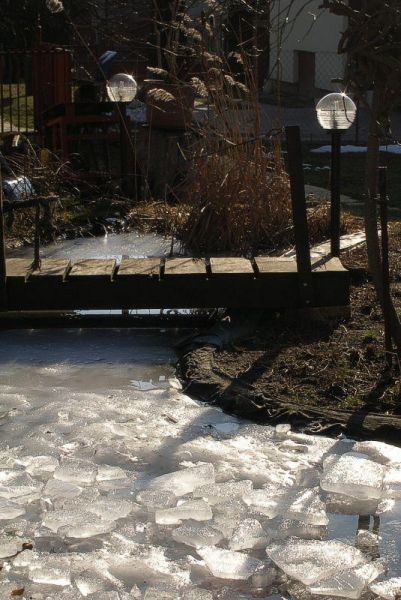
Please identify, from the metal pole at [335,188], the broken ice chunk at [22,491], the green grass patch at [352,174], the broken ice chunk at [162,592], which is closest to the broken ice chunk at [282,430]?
the broken ice chunk at [22,491]

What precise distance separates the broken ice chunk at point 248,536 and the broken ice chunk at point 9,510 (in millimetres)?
734

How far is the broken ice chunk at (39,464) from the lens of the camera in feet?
12.5

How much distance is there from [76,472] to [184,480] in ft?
1.32

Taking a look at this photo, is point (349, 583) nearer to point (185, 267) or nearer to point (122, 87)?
point (185, 267)

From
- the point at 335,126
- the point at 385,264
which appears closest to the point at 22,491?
the point at 385,264

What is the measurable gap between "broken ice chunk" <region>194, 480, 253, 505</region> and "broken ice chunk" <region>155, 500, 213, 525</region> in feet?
0.38

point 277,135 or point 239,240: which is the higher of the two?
point 277,135

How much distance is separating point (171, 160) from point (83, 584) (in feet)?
22.9

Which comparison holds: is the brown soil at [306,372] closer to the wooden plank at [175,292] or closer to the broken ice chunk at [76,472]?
the wooden plank at [175,292]

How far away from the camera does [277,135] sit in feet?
23.2

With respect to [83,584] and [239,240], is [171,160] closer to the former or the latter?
[239,240]

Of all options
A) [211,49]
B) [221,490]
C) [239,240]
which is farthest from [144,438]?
[211,49]

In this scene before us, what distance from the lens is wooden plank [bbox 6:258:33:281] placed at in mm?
5590

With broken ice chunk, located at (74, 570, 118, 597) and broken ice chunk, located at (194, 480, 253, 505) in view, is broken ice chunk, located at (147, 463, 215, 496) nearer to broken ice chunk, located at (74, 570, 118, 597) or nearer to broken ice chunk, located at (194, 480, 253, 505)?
broken ice chunk, located at (194, 480, 253, 505)
